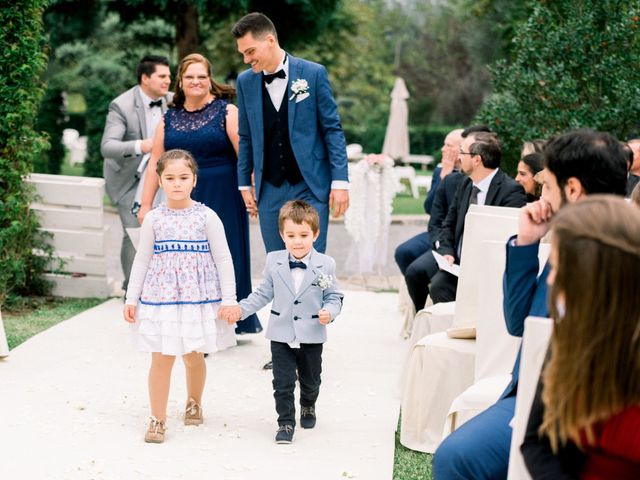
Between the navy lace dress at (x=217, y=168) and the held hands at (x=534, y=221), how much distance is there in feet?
12.0

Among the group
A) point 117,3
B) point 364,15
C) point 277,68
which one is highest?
point 364,15

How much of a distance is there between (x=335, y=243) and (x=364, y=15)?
26.2 metres

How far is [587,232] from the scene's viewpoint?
2.40m

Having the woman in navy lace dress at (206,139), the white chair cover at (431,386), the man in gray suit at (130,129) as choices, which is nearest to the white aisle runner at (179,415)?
the white chair cover at (431,386)

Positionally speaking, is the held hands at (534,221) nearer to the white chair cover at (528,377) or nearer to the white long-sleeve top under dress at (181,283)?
the white chair cover at (528,377)

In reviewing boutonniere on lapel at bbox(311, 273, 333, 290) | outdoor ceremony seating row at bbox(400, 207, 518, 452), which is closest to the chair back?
outdoor ceremony seating row at bbox(400, 207, 518, 452)

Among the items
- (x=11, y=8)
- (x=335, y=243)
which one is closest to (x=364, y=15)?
(x=335, y=243)

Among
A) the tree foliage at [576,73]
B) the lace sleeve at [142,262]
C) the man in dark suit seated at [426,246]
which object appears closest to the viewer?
the lace sleeve at [142,262]

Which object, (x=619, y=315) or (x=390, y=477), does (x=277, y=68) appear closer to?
(x=390, y=477)

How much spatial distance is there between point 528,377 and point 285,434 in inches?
95.2

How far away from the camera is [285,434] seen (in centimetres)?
505

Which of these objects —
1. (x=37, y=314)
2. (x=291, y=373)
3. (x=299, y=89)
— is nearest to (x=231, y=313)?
(x=291, y=373)

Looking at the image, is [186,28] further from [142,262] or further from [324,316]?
[324,316]

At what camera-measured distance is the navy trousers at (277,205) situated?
631cm
